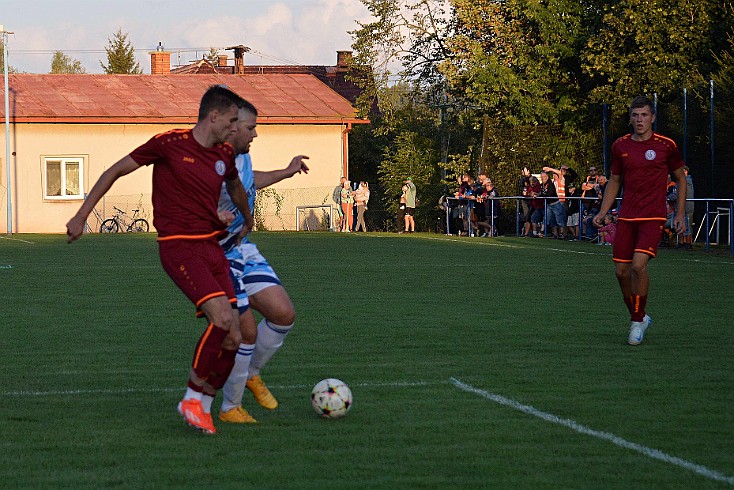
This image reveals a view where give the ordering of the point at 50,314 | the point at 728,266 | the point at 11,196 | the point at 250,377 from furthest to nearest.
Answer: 1. the point at 11,196
2. the point at 728,266
3. the point at 50,314
4. the point at 250,377

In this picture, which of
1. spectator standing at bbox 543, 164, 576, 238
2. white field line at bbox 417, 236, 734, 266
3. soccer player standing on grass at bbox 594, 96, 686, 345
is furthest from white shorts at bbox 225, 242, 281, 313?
spectator standing at bbox 543, 164, 576, 238

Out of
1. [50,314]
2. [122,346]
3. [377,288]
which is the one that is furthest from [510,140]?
[122,346]

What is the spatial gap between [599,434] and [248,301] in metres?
2.12

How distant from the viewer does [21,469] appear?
588 cm

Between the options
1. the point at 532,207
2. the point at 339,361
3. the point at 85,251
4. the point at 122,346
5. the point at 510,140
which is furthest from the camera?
the point at 510,140

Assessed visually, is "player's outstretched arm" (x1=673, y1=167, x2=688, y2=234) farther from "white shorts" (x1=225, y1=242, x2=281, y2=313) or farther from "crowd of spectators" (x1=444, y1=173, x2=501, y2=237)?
"crowd of spectators" (x1=444, y1=173, x2=501, y2=237)

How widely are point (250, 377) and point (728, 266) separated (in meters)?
14.6

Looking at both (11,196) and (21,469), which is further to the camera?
(11,196)

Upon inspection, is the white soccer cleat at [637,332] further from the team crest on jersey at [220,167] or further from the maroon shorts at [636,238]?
the team crest on jersey at [220,167]

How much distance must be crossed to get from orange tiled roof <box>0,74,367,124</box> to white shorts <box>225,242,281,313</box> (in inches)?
1434

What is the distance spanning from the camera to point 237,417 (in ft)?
23.3

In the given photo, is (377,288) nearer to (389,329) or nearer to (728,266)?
(389,329)

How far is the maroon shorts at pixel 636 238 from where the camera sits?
1087 centimetres

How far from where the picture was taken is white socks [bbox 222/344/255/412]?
278 inches
